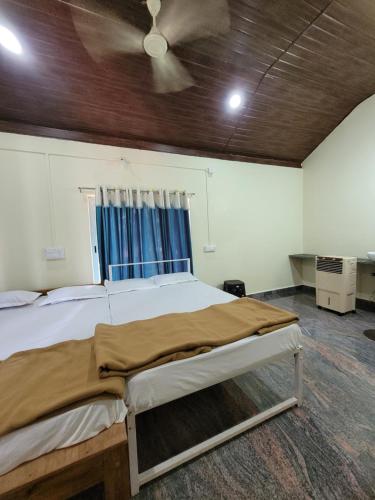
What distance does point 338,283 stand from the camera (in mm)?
3074

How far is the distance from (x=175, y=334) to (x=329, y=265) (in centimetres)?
296

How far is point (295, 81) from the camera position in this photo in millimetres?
2637

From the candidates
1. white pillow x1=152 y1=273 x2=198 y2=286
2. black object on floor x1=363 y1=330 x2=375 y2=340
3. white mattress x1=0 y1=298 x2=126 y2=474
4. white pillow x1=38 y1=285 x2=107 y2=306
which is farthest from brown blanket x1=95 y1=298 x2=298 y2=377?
black object on floor x1=363 y1=330 x2=375 y2=340

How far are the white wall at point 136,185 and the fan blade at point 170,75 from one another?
2.88 feet

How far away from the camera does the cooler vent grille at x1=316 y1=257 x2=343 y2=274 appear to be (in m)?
3.06

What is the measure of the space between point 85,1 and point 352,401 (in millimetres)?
3724

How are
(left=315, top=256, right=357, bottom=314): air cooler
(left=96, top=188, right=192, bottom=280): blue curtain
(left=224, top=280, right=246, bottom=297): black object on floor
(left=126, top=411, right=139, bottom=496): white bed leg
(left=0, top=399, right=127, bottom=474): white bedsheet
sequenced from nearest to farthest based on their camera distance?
(left=0, top=399, right=127, bottom=474): white bedsheet < (left=126, top=411, right=139, bottom=496): white bed leg < (left=96, top=188, right=192, bottom=280): blue curtain < (left=315, top=256, right=357, bottom=314): air cooler < (left=224, top=280, right=246, bottom=297): black object on floor

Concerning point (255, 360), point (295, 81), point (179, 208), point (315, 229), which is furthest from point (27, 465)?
point (315, 229)

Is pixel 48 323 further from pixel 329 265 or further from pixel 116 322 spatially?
pixel 329 265

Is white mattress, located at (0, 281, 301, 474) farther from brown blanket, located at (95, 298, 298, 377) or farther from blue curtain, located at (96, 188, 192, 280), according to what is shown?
blue curtain, located at (96, 188, 192, 280)

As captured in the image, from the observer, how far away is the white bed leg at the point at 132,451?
1010 mm

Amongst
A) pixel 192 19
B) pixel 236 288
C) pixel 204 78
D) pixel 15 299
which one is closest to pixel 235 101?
pixel 204 78

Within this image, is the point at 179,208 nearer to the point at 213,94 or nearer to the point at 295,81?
the point at 213,94

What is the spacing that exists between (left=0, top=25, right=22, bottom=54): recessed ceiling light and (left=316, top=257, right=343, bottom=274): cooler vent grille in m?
4.38
